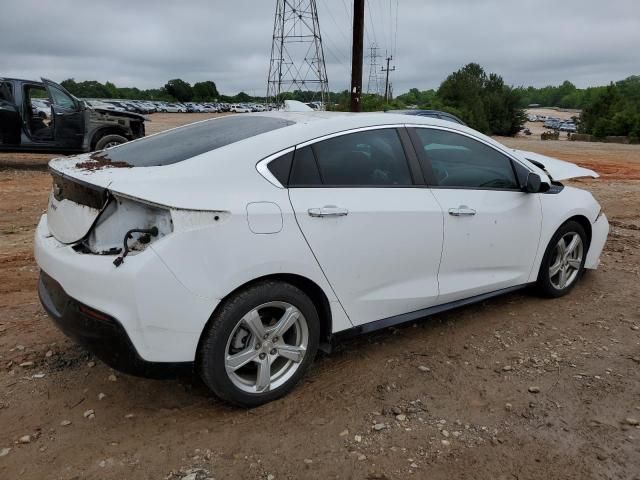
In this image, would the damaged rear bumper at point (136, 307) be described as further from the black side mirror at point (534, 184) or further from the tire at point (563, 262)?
the tire at point (563, 262)

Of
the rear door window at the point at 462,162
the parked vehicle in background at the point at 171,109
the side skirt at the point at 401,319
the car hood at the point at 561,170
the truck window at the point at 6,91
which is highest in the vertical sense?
the truck window at the point at 6,91

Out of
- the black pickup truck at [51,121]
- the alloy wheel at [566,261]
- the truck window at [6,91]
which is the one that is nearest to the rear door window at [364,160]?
the alloy wheel at [566,261]

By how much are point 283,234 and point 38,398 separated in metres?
1.68

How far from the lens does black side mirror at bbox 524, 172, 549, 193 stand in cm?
394

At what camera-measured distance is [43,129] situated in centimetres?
1152

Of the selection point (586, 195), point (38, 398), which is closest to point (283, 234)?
point (38, 398)

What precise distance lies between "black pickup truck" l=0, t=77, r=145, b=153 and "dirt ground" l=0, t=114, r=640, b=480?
8371mm

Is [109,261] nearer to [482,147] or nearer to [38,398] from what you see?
[38,398]

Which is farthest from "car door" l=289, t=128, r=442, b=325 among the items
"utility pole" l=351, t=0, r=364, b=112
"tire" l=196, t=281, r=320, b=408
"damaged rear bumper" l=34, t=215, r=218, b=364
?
"utility pole" l=351, t=0, r=364, b=112

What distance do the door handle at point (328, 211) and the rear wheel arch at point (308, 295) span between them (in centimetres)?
34

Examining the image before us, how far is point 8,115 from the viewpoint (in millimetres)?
11078

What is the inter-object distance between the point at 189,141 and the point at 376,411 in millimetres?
1881

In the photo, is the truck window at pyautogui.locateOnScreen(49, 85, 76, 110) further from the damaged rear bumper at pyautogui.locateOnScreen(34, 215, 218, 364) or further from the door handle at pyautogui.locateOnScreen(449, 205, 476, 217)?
the door handle at pyautogui.locateOnScreen(449, 205, 476, 217)

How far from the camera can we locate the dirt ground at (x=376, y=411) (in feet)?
8.30
